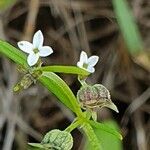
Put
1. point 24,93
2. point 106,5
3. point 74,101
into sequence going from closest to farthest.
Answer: point 74,101 → point 24,93 → point 106,5

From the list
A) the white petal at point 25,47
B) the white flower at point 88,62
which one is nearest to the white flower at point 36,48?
the white petal at point 25,47

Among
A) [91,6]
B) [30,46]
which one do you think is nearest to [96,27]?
[91,6]

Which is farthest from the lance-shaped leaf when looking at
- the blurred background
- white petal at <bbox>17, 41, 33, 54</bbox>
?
the blurred background

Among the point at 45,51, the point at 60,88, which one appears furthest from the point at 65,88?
the point at 45,51

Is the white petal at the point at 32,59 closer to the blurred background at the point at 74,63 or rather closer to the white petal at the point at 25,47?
the white petal at the point at 25,47

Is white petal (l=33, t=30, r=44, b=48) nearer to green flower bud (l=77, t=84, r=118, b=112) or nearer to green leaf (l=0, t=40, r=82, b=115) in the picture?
green leaf (l=0, t=40, r=82, b=115)

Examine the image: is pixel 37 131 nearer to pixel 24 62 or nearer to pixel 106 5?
pixel 106 5
